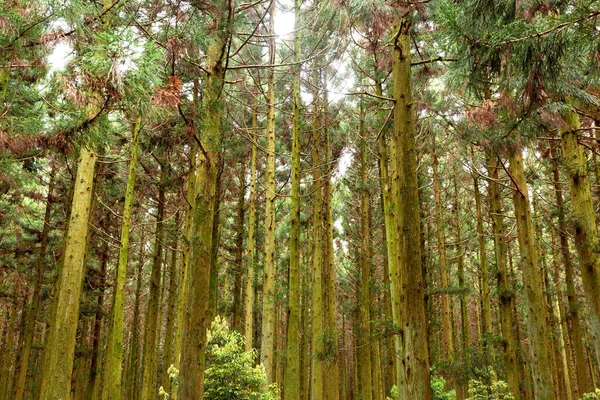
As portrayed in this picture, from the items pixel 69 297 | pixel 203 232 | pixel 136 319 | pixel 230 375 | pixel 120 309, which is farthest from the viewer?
pixel 136 319

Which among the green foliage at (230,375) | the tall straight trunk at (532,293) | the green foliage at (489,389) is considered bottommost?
the green foliage at (489,389)

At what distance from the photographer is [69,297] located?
24.0 ft

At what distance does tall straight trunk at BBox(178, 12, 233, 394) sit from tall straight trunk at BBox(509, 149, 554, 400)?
5620mm

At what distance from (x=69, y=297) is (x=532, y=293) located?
872 cm

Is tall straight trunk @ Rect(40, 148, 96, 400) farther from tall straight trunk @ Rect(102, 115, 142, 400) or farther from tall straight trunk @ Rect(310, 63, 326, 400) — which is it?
tall straight trunk @ Rect(310, 63, 326, 400)

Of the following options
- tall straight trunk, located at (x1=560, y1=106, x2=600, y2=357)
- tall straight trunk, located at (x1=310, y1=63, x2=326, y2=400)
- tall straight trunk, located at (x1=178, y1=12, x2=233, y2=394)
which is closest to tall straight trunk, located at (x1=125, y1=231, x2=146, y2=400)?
tall straight trunk, located at (x1=310, y1=63, x2=326, y2=400)

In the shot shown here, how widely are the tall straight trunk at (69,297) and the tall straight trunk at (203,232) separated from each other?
8.79 ft

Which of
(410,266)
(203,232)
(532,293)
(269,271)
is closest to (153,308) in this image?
(269,271)

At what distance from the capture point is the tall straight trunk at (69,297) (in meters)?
6.88

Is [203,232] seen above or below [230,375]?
above

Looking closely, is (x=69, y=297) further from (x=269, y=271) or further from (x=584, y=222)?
(x=584, y=222)

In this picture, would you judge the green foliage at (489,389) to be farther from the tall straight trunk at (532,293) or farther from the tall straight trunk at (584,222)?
the tall straight trunk at (584,222)

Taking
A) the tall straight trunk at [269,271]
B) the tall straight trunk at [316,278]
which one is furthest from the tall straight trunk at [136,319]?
the tall straight trunk at [316,278]

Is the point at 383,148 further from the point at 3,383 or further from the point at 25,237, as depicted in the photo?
the point at 3,383
